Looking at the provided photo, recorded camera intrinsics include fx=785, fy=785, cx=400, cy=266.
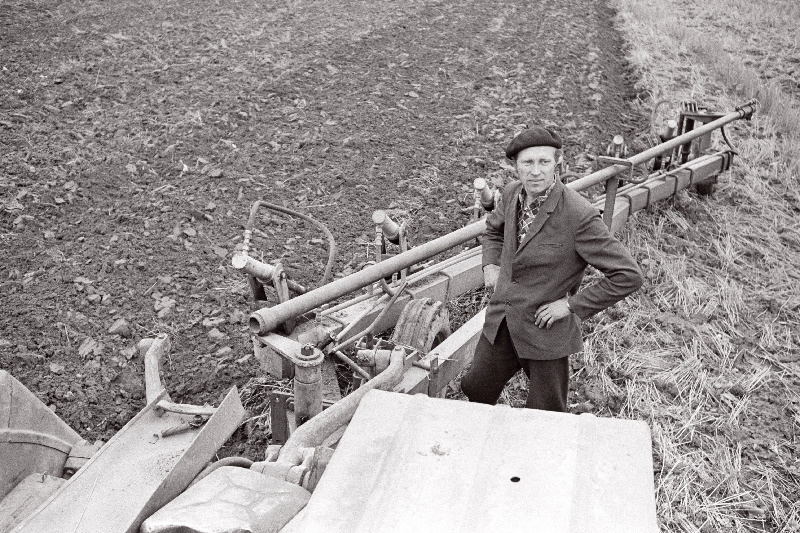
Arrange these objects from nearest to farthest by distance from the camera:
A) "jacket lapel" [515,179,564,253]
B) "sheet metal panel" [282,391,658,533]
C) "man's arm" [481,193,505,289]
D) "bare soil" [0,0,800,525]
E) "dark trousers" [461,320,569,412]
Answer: "sheet metal panel" [282,391,658,533]
"jacket lapel" [515,179,564,253]
"dark trousers" [461,320,569,412]
"man's arm" [481,193,505,289]
"bare soil" [0,0,800,525]

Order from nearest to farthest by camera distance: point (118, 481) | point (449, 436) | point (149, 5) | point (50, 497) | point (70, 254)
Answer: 1. point (449, 436)
2. point (50, 497)
3. point (118, 481)
4. point (70, 254)
5. point (149, 5)

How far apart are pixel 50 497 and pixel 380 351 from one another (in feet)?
4.73

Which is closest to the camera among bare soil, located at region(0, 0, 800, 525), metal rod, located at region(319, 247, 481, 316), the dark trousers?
the dark trousers

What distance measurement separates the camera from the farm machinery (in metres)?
1.97

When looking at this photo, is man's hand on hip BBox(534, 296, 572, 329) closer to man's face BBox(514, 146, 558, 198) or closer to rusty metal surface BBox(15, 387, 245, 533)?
man's face BBox(514, 146, 558, 198)

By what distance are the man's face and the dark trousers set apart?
0.71 metres

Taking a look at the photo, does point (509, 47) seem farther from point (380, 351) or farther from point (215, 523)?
point (215, 523)

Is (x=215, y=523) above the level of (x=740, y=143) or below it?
above

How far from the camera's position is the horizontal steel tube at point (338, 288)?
10.8 feet

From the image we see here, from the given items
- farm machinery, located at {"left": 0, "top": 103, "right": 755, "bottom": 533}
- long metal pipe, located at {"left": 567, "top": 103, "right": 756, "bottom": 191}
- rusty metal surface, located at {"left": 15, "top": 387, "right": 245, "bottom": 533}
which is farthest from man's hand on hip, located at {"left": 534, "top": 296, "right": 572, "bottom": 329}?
rusty metal surface, located at {"left": 15, "top": 387, "right": 245, "bottom": 533}

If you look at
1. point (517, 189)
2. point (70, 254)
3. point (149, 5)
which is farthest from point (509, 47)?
point (517, 189)

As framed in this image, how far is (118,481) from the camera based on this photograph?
2.95 m

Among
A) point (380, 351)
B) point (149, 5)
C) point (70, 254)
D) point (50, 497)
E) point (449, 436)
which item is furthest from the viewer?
point (149, 5)

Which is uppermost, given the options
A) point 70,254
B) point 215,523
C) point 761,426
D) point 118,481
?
point 215,523
